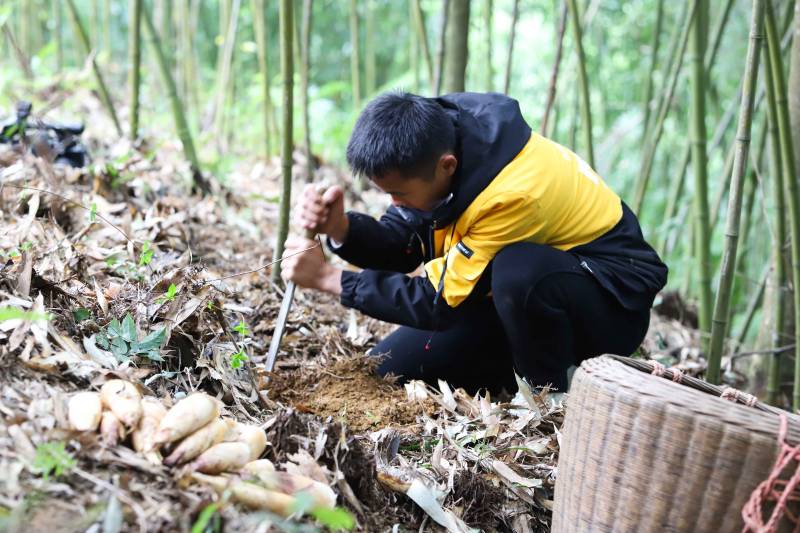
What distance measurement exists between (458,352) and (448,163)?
59 cm

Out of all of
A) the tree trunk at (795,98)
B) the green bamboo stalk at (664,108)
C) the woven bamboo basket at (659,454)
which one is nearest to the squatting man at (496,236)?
the woven bamboo basket at (659,454)

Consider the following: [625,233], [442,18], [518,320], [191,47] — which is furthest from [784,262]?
[191,47]

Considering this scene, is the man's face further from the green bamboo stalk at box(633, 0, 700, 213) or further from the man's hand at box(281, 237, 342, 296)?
the green bamboo stalk at box(633, 0, 700, 213)

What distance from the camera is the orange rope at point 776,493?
45.2 inches

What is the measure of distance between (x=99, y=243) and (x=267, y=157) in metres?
2.07

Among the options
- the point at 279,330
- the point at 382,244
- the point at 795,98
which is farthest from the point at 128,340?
the point at 795,98

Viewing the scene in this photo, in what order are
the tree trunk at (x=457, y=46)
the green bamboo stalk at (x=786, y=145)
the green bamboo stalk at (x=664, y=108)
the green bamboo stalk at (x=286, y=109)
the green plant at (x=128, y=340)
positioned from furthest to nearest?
the green bamboo stalk at (x=664, y=108), the tree trunk at (x=457, y=46), the green bamboo stalk at (x=786, y=145), the green bamboo stalk at (x=286, y=109), the green plant at (x=128, y=340)

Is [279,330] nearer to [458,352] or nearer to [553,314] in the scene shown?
[458,352]

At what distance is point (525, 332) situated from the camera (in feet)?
6.38

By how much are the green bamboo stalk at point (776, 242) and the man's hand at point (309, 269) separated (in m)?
1.31

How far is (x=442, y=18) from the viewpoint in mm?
2648

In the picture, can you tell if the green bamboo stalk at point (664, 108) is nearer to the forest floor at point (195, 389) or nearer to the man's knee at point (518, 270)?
the forest floor at point (195, 389)

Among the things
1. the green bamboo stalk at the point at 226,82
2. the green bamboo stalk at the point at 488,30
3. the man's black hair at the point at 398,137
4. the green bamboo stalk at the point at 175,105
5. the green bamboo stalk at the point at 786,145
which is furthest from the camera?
the green bamboo stalk at the point at 226,82

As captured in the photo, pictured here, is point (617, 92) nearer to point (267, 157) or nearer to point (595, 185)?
point (267, 157)
